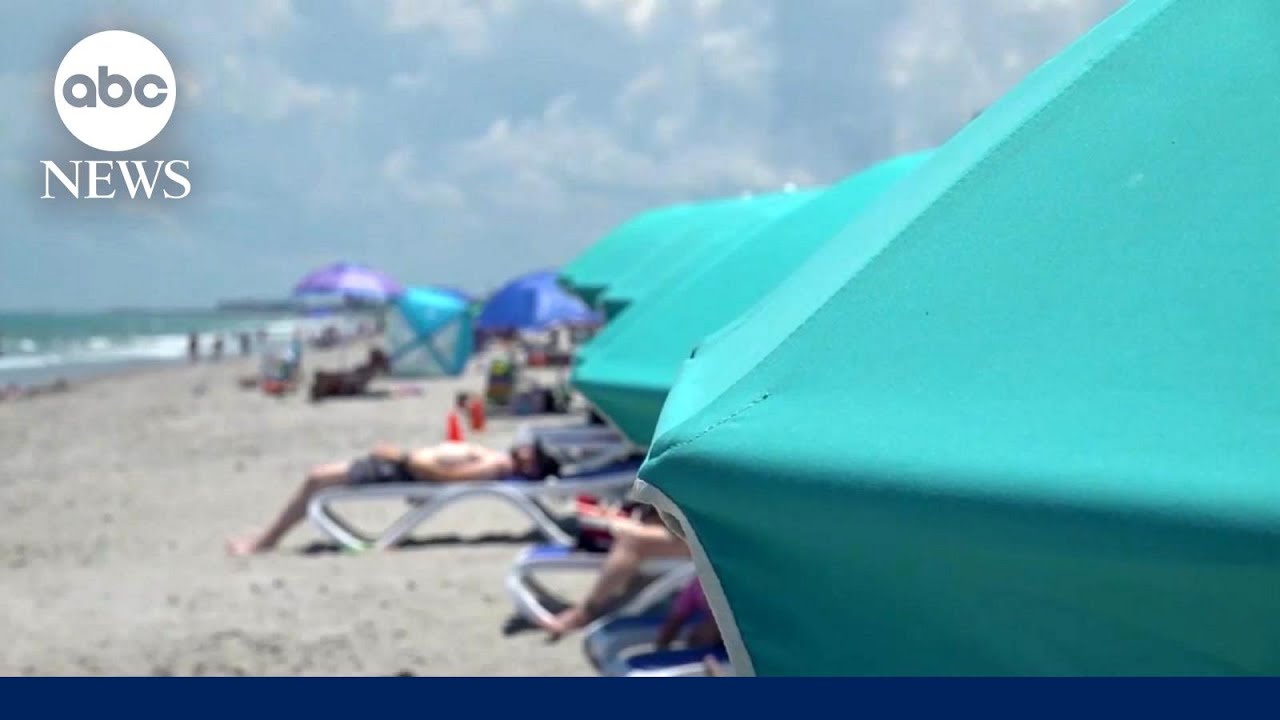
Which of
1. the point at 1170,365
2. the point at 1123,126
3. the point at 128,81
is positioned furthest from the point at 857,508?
the point at 128,81

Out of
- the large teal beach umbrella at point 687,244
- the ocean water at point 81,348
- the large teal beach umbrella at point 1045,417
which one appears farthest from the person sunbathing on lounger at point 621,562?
the ocean water at point 81,348

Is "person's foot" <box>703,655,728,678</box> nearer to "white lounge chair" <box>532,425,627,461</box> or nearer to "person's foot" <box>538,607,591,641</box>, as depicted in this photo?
"person's foot" <box>538,607,591,641</box>

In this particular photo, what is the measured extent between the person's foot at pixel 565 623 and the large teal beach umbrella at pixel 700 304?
6.09 ft

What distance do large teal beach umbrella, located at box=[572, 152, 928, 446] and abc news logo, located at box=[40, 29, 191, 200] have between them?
2.95m

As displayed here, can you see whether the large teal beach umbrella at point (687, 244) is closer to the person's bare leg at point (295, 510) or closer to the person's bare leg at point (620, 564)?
the person's bare leg at point (620, 564)

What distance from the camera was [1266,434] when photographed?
1.10 metres

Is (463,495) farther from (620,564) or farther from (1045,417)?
(1045,417)

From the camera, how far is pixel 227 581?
6.54 meters

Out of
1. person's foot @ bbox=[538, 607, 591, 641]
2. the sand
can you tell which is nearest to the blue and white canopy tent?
the sand

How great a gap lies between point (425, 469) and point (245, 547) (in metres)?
1.21

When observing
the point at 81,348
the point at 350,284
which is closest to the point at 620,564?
the point at 350,284

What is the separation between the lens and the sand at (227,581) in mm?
5086

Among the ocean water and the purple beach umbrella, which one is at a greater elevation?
the purple beach umbrella

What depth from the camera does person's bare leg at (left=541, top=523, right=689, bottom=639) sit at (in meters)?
5.03
